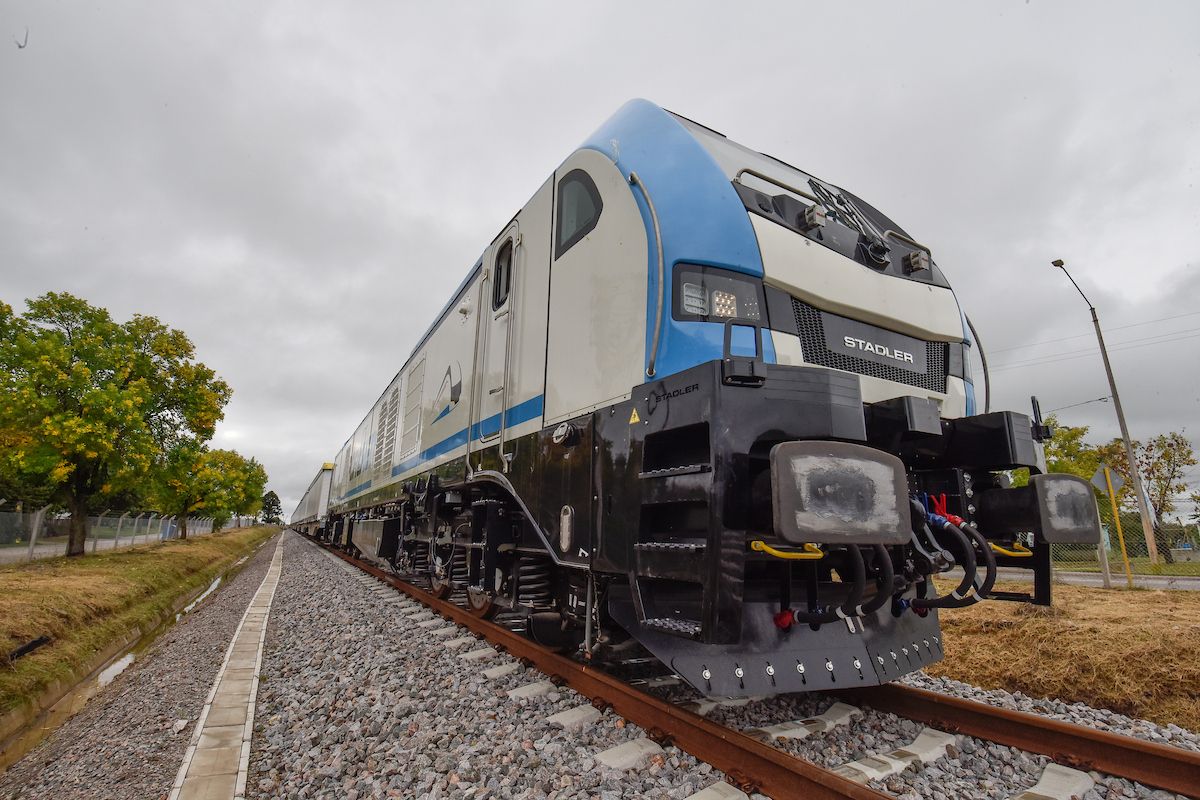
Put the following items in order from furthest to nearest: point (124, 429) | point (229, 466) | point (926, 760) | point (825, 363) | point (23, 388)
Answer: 1. point (229, 466)
2. point (124, 429)
3. point (23, 388)
4. point (825, 363)
5. point (926, 760)

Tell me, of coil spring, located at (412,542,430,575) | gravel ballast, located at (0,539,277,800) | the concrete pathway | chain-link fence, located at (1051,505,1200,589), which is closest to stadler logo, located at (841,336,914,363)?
the concrete pathway

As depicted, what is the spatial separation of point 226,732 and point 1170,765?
4.46 m

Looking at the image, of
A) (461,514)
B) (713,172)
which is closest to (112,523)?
(461,514)

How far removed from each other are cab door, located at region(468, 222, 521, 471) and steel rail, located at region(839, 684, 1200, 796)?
9.31ft

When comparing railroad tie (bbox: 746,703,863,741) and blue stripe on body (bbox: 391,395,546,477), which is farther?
blue stripe on body (bbox: 391,395,546,477)

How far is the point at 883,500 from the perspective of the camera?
2.41 m

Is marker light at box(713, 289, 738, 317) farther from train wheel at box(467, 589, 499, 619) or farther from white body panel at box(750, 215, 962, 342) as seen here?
train wheel at box(467, 589, 499, 619)

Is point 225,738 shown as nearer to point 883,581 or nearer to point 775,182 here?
point 883,581

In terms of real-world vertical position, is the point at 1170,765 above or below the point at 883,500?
below

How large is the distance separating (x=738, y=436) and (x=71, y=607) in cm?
1039

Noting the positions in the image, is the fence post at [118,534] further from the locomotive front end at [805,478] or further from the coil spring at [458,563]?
the locomotive front end at [805,478]

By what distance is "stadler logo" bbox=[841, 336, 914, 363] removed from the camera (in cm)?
342

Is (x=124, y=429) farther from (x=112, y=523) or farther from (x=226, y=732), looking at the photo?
(x=226, y=732)

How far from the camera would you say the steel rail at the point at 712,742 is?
2.32m
